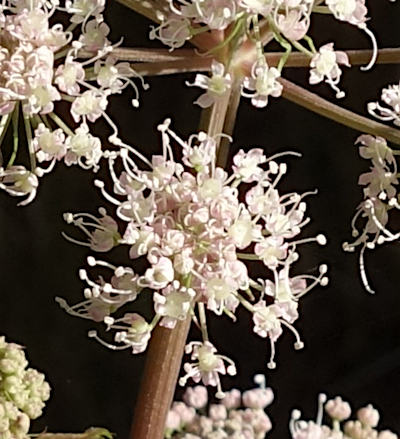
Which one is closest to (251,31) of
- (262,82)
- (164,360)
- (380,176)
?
(262,82)

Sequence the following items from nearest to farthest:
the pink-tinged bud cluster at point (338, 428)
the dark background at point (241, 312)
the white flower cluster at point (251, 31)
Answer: the white flower cluster at point (251, 31) → the pink-tinged bud cluster at point (338, 428) → the dark background at point (241, 312)

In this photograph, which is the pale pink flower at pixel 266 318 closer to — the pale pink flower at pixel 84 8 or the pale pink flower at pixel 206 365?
the pale pink flower at pixel 206 365

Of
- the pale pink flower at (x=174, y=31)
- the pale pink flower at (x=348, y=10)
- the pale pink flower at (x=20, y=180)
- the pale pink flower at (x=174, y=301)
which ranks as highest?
the pale pink flower at (x=348, y=10)

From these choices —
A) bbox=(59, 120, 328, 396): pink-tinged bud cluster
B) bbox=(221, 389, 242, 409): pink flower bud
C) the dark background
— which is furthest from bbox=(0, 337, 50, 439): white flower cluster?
the dark background

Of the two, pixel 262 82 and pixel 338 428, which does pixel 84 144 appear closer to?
pixel 262 82

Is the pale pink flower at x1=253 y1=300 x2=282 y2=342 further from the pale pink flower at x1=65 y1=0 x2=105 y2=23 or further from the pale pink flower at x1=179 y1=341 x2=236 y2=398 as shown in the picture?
the pale pink flower at x1=65 y1=0 x2=105 y2=23

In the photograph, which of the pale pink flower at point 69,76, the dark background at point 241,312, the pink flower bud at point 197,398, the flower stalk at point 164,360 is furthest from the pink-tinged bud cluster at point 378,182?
the dark background at point 241,312
